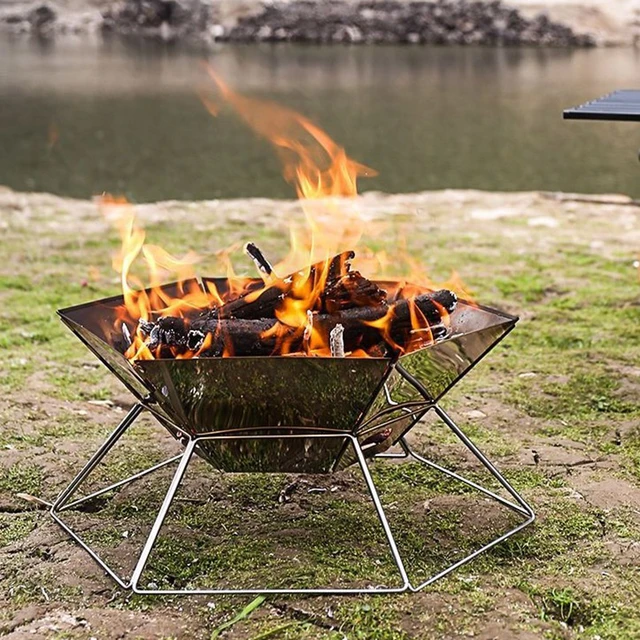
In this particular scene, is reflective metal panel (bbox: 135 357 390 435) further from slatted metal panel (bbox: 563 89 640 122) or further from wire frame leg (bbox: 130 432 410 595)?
slatted metal panel (bbox: 563 89 640 122)

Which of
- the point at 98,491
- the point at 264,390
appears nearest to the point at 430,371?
the point at 264,390

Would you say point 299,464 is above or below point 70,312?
below

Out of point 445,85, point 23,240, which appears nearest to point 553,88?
point 445,85

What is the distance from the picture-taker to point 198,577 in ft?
8.80

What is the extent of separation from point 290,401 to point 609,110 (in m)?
1.97

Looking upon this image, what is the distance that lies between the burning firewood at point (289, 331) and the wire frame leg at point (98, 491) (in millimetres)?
218

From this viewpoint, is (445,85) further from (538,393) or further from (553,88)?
(538,393)

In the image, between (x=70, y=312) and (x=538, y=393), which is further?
(x=538, y=393)

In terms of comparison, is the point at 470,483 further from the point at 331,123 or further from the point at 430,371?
the point at 331,123

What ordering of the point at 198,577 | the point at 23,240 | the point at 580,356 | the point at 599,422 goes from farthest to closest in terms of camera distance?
the point at 23,240
the point at 580,356
the point at 599,422
the point at 198,577

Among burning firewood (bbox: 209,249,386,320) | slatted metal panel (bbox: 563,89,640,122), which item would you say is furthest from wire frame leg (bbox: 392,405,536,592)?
slatted metal panel (bbox: 563,89,640,122)

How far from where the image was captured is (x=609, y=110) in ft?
12.6

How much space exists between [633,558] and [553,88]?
1790 centimetres

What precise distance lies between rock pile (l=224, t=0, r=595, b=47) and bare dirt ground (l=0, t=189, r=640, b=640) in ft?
88.1
